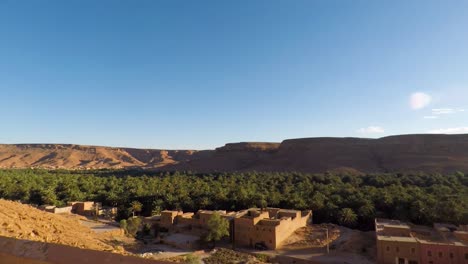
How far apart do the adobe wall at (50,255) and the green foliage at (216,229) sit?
67.3 feet

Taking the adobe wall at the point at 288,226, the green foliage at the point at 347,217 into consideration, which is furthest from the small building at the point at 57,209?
the green foliage at the point at 347,217

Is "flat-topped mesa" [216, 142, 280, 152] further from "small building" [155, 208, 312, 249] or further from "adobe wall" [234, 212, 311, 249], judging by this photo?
"adobe wall" [234, 212, 311, 249]

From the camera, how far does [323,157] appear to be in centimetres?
7700

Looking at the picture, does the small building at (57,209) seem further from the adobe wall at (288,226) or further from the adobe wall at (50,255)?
the adobe wall at (50,255)

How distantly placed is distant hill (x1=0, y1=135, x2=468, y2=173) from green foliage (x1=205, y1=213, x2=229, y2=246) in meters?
45.6

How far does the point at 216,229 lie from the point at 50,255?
21.0 metres

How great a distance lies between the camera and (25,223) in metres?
6.68

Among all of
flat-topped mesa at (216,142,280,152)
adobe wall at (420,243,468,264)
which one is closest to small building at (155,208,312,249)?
adobe wall at (420,243,468,264)

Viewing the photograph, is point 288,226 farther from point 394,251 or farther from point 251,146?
point 251,146

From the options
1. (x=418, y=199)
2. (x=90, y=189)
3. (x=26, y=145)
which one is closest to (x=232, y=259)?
(x=418, y=199)

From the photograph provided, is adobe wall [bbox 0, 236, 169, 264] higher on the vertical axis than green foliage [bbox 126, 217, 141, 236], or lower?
higher

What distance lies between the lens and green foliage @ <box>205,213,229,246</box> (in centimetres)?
2276

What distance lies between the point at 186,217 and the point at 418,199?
2091cm

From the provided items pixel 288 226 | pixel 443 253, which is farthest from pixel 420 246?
pixel 288 226
